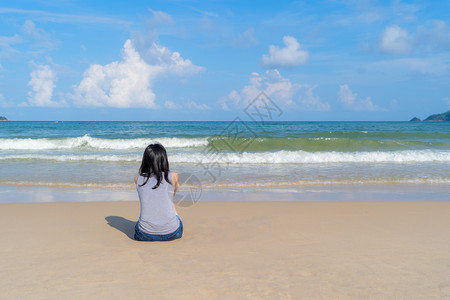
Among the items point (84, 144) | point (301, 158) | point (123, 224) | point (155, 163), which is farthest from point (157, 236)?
point (84, 144)

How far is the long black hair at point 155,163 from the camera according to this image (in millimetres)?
3926

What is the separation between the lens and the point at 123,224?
5012 millimetres

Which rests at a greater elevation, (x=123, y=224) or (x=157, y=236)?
(x=157, y=236)

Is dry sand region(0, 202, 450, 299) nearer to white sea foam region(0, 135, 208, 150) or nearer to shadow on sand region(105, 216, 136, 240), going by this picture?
shadow on sand region(105, 216, 136, 240)

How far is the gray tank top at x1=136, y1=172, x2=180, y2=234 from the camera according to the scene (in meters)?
4.00

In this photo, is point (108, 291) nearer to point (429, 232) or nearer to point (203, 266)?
point (203, 266)

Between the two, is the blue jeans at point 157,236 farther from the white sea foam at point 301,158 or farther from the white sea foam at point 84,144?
the white sea foam at point 84,144

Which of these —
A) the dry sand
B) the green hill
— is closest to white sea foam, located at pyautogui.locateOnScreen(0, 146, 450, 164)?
the dry sand

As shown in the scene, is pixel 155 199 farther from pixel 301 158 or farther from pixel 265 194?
pixel 301 158

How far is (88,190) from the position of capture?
8031mm

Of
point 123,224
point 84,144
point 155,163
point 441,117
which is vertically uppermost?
point 441,117

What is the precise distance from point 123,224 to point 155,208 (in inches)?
50.3

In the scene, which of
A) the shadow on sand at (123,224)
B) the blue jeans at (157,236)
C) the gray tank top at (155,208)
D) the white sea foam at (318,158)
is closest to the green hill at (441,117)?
the white sea foam at (318,158)

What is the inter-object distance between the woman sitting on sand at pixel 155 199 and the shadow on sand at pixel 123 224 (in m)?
0.44
